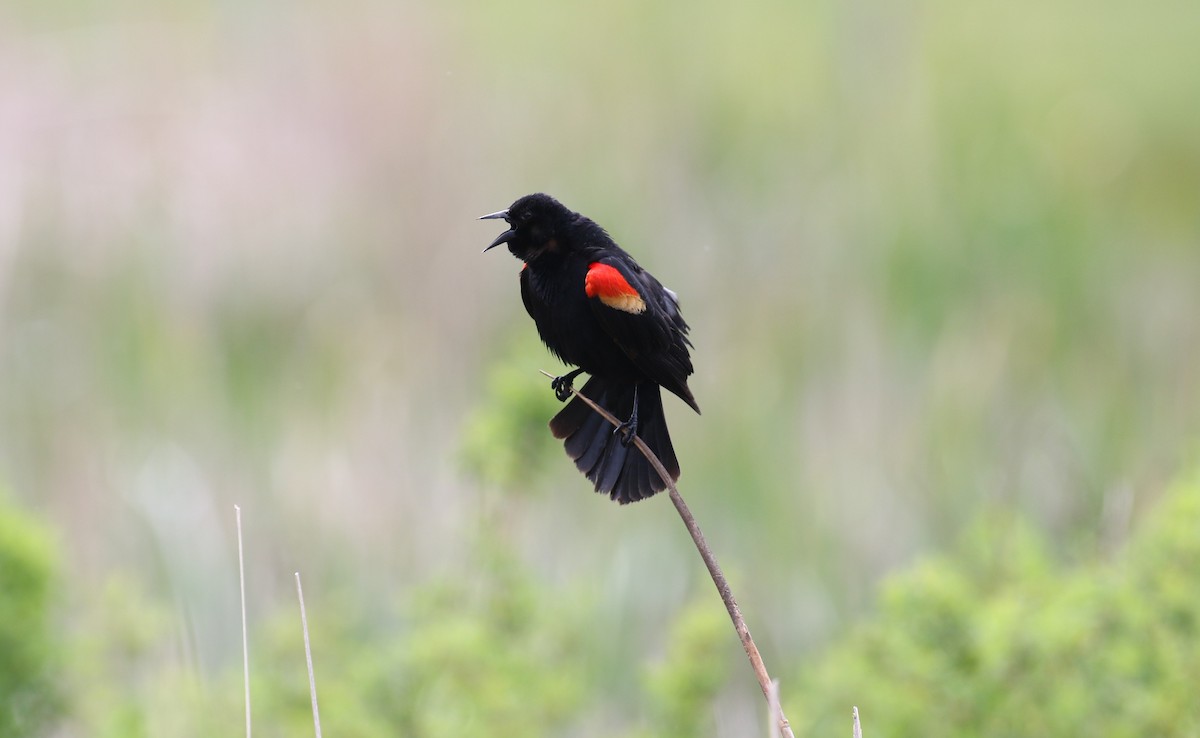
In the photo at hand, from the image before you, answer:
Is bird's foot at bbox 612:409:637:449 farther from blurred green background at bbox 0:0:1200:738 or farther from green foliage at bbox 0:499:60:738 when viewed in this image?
green foliage at bbox 0:499:60:738

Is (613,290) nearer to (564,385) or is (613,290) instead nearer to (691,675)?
(564,385)

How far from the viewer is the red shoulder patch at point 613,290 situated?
229 centimetres

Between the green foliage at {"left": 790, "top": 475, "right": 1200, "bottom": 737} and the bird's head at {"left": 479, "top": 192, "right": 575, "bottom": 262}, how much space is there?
1029 millimetres

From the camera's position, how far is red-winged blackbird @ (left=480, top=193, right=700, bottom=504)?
7.53 feet

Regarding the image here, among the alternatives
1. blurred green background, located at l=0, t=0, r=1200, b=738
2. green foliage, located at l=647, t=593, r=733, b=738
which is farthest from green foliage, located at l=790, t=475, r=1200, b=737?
green foliage, located at l=647, t=593, r=733, b=738

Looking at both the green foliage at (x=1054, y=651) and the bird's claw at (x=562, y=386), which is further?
the green foliage at (x=1054, y=651)

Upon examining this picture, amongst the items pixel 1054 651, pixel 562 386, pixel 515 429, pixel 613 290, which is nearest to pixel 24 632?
pixel 515 429

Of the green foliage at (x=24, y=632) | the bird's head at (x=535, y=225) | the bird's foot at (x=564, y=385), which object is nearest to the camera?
the bird's head at (x=535, y=225)

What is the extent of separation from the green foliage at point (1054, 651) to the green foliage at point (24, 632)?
5.89 feet

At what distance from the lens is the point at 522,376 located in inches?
139

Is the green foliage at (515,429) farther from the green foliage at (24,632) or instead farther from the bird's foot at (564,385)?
the green foliage at (24,632)

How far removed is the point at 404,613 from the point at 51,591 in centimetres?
82

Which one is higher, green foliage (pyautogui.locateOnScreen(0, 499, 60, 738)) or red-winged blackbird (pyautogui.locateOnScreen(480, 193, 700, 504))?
green foliage (pyautogui.locateOnScreen(0, 499, 60, 738))

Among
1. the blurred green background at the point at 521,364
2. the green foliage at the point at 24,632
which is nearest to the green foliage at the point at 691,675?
the blurred green background at the point at 521,364
